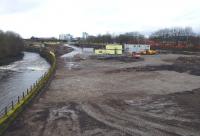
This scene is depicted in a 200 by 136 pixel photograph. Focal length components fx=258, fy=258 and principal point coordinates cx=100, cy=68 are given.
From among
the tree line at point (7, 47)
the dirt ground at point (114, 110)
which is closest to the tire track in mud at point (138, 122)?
the dirt ground at point (114, 110)

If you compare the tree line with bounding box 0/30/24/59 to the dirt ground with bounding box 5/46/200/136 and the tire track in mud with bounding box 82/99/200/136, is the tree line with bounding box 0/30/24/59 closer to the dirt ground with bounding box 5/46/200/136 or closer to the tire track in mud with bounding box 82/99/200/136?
the dirt ground with bounding box 5/46/200/136

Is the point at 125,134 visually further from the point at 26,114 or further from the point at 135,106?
the point at 26,114

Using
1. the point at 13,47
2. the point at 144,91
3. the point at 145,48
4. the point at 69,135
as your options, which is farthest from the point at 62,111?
the point at 13,47

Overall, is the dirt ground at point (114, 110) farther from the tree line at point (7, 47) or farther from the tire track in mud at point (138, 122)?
the tree line at point (7, 47)

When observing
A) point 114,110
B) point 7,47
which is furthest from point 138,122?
point 7,47

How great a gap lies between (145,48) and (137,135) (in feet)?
228

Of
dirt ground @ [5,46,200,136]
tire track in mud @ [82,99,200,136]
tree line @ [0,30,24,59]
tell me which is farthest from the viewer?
tree line @ [0,30,24,59]

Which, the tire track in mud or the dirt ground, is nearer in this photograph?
the tire track in mud

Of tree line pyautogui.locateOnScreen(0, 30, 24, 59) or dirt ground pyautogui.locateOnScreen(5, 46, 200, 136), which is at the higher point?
tree line pyautogui.locateOnScreen(0, 30, 24, 59)

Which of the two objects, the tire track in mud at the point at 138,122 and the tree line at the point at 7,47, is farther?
the tree line at the point at 7,47

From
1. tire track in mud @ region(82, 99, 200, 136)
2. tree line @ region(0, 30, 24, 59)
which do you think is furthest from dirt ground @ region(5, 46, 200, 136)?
tree line @ region(0, 30, 24, 59)

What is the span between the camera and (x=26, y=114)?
17688 millimetres

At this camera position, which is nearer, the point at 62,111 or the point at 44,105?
the point at 62,111

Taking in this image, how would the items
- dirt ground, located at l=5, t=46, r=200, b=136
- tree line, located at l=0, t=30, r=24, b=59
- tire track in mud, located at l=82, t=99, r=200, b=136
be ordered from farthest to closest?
tree line, located at l=0, t=30, r=24, b=59
dirt ground, located at l=5, t=46, r=200, b=136
tire track in mud, located at l=82, t=99, r=200, b=136
